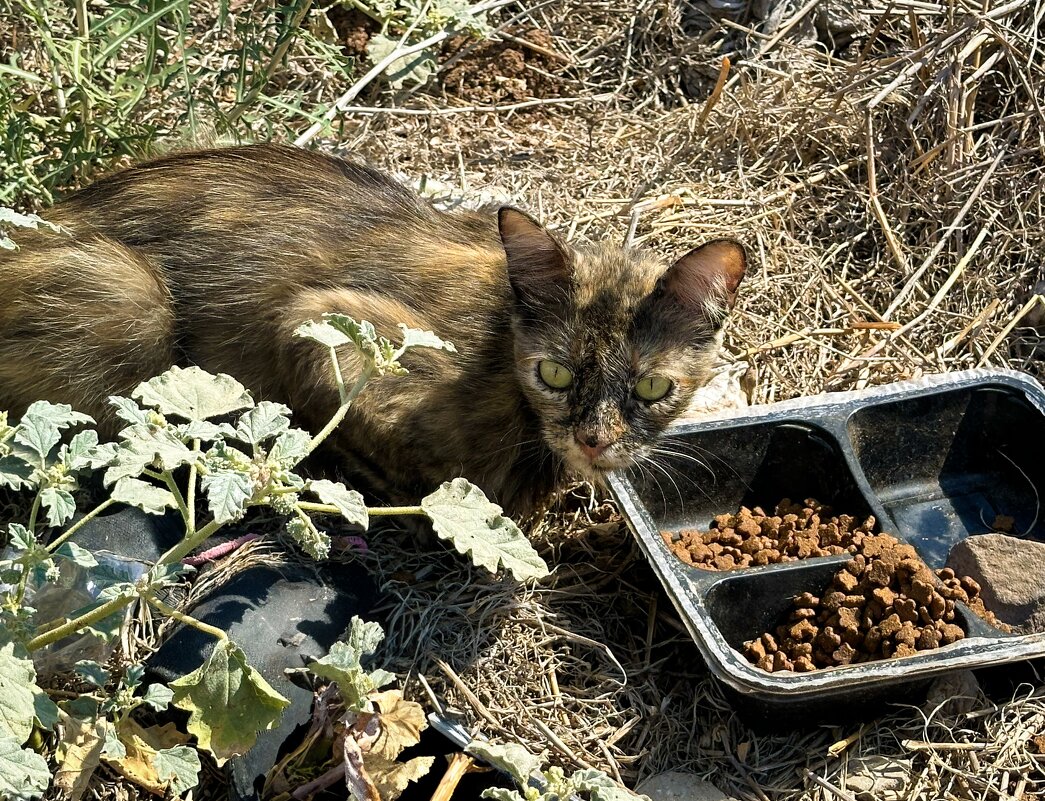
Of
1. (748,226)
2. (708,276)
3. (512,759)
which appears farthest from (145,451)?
(748,226)

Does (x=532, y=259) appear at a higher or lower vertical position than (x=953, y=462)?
higher

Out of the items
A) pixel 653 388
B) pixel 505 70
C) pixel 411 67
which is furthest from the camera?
pixel 505 70

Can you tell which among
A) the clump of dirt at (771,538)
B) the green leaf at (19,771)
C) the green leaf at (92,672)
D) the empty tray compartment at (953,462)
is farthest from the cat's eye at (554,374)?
the green leaf at (19,771)

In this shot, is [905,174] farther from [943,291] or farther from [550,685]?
[550,685]

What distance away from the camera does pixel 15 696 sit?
2.42m

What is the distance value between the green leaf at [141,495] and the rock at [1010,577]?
2353 mm

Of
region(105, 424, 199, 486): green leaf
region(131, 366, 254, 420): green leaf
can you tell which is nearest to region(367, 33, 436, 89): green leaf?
region(131, 366, 254, 420): green leaf

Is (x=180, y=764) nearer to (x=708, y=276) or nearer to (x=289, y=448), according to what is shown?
(x=289, y=448)

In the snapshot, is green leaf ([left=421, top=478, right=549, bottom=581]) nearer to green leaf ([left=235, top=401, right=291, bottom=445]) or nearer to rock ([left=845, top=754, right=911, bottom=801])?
green leaf ([left=235, top=401, right=291, bottom=445])

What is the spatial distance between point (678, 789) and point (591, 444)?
Result: 3.18ft

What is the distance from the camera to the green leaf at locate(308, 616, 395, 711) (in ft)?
9.12

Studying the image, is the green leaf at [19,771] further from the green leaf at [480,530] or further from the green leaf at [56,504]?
the green leaf at [480,530]

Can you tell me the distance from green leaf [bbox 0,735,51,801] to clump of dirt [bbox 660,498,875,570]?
6.16 feet

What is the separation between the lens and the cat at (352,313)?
3.41 metres
